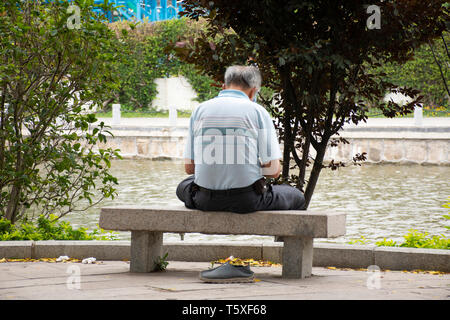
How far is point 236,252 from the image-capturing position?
6363 millimetres

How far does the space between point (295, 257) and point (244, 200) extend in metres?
0.58

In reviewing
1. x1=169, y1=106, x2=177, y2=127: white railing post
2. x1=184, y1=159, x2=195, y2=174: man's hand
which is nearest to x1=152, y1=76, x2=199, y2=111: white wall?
x1=169, y1=106, x2=177, y2=127: white railing post

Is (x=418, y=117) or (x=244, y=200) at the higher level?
(x=418, y=117)

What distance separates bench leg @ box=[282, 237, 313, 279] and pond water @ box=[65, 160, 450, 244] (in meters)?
4.16

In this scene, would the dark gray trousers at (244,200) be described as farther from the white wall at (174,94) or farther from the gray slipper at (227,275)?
the white wall at (174,94)

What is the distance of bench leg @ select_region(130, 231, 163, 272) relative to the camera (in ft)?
17.6

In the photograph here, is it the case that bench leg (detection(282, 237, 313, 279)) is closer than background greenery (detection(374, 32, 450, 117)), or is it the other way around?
bench leg (detection(282, 237, 313, 279))

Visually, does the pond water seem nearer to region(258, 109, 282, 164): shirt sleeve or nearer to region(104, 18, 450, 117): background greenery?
region(258, 109, 282, 164): shirt sleeve

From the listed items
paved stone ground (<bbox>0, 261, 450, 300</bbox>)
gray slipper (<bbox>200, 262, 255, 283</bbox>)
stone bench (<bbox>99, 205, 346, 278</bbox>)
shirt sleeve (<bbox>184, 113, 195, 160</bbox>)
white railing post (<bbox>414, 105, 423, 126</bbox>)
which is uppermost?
white railing post (<bbox>414, 105, 423, 126</bbox>)

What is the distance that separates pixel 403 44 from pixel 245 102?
2.26 meters

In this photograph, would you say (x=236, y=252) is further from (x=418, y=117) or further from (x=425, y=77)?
(x=425, y=77)

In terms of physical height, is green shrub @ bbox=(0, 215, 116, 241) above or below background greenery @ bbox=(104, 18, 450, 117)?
below

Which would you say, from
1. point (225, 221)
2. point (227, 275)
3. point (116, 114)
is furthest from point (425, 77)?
point (227, 275)

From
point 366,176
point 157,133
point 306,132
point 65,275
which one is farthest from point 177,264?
point 157,133
